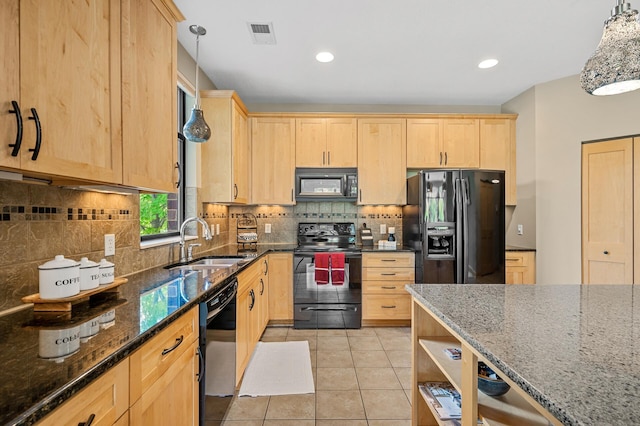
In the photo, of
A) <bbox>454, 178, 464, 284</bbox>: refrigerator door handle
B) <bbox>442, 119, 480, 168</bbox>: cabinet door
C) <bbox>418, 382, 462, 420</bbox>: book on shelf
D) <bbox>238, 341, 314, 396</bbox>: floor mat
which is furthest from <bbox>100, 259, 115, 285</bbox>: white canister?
<bbox>442, 119, 480, 168</bbox>: cabinet door

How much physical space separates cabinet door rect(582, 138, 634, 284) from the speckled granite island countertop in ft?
6.28

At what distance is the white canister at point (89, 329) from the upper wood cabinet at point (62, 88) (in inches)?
20.1

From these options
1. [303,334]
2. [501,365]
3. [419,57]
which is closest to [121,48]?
[501,365]

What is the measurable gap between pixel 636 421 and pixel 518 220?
3.80 metres

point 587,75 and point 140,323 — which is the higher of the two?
point 587,75

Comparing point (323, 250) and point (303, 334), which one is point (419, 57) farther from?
point (303, 334)

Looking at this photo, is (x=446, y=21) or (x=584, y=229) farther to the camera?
(x=584, y=229)

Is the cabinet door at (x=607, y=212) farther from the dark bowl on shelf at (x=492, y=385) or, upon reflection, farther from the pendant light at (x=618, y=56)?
the dark bowl on shelf at (x=492, y=385)

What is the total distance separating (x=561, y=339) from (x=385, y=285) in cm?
262

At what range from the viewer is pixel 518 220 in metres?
3.80

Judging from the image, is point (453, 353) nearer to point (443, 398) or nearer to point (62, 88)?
point (443, 398)

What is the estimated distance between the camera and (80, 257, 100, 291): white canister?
3.98 ft

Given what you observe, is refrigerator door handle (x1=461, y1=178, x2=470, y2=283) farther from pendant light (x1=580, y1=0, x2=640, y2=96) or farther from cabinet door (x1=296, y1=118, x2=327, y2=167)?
pendant light (x1=580, y1=0, x2=640, y2=96)

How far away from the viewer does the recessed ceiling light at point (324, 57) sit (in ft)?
9.21
